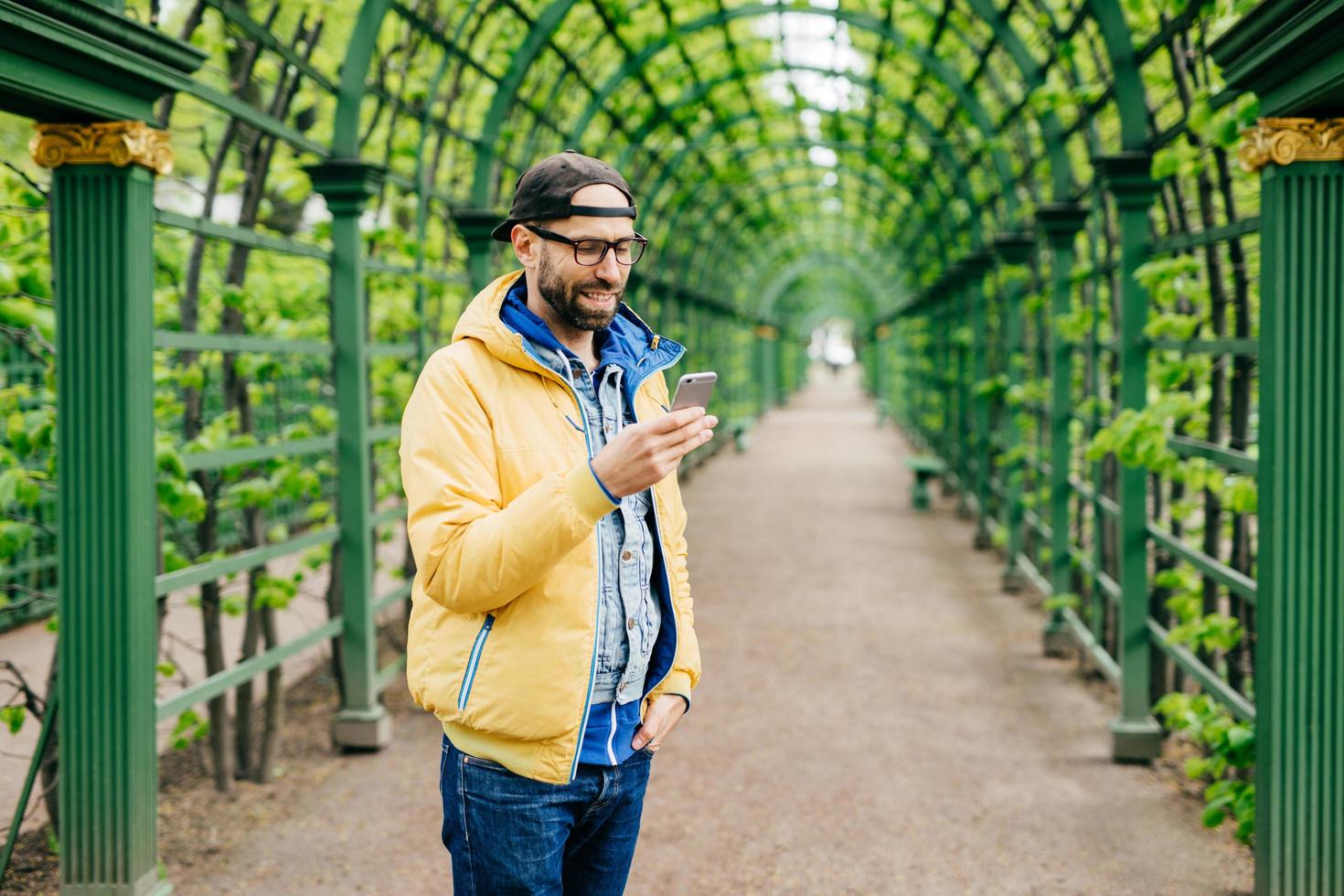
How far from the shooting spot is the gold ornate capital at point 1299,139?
3.08 metres

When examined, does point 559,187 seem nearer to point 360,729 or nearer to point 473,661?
point 473,661

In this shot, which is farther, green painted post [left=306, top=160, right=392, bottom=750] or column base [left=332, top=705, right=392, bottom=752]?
column base [left=332, top=705, right=392, bottom=752]

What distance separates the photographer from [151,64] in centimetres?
328

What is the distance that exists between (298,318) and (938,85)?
7.88 meters

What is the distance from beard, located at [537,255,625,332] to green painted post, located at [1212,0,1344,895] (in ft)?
7.15

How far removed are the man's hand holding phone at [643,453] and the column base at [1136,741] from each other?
424cm

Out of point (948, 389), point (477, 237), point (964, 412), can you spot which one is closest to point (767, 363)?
point (948, 389)

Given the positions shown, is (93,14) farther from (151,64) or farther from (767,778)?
(767,778)

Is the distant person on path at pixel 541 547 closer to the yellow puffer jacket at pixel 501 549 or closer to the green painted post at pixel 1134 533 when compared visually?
the yellow puffer jacket at pixel 501 549

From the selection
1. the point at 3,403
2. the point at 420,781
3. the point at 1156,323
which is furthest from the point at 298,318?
the point at 1156,323

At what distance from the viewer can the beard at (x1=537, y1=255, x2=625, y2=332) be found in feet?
6.26

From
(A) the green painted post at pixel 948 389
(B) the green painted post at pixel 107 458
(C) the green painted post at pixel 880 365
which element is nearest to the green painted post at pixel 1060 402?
(B) the green painted post at pixel 107 458

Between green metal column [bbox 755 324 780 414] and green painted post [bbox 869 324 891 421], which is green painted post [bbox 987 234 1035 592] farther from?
green metal column [bbox 755 324 780 414]

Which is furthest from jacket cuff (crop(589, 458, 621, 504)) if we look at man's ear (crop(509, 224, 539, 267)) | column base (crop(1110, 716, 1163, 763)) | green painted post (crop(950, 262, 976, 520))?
green painted post (crop(950, 262, 976, 520))
